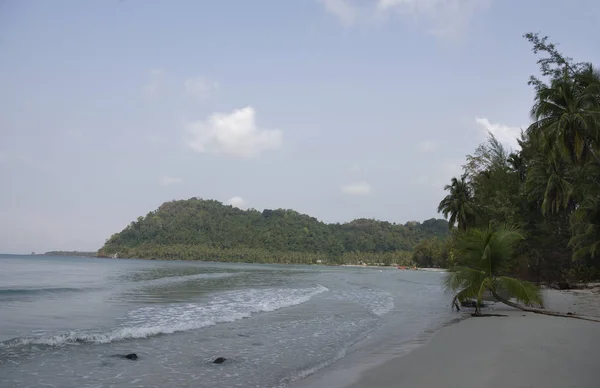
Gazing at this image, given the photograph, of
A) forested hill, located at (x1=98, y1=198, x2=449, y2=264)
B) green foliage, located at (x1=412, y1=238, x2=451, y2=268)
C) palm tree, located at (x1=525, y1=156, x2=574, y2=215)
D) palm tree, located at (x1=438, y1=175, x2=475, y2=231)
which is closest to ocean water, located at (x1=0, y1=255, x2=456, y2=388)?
palm tree, located at (x1=525, y1=156, x2=574, y2=215)

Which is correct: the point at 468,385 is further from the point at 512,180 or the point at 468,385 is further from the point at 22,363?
the point at 512,180

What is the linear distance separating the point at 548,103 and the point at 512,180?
50.4ft

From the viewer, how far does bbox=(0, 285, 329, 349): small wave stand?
10438 mm

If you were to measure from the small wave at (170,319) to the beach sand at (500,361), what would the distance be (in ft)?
21.3

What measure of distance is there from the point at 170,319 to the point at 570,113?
65.3 feet

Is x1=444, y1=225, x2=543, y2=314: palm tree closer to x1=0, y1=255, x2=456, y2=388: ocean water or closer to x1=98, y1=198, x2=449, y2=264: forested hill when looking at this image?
x1=0, y1=255, x2=456, y2=388: ocean water

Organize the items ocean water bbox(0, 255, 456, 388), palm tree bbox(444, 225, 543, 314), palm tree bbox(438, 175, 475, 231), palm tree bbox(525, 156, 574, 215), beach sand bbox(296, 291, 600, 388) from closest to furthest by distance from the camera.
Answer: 1. beach sand bbox(296, 291, 600, 388)
2. ocean water bbox(0, 255, 456, 388)
3. palm tree bbox(444, 225, 543, 314)
4. palm tree bbox(525, 156, 574, 215)
5. palm tree bbox(438, 175, 475, 231)

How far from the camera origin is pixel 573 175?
30172mm

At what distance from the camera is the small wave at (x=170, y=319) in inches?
411

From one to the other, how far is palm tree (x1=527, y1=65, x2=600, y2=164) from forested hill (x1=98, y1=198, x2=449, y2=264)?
128 metres

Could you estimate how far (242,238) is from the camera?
171m

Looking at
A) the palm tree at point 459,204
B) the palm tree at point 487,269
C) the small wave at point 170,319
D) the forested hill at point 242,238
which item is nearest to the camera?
the small wave at point 170,319

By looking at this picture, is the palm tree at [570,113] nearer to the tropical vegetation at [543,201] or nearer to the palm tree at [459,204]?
the tropical vegetation at [543,201]

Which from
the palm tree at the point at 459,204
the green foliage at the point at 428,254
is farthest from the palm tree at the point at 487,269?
the green foliage at the point at 428,254
